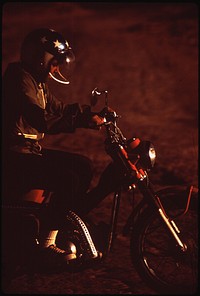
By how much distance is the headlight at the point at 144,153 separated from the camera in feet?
12.8

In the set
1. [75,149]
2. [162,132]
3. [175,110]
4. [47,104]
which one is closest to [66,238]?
[47,104]

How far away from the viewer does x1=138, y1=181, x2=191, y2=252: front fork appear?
3934mm

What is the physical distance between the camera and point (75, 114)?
395cm

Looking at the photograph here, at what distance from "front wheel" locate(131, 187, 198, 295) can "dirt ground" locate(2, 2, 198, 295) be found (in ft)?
0.64

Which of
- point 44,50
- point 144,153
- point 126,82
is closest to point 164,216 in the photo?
point 144,153

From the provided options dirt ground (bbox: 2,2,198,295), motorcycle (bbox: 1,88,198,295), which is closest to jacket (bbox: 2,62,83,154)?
motorcycle (bbox: 1,88,198,295)

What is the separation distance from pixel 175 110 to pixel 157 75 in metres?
3.24

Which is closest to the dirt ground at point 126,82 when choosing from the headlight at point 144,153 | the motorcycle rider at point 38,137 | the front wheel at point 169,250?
the front wheel at point 169,250

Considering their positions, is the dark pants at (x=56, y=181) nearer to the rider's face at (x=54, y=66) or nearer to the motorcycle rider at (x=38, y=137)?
the motorcycle rider at (x=38, y=137)

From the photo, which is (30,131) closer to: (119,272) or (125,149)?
(125,149)

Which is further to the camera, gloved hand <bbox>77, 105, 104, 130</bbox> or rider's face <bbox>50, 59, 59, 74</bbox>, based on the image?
rider's face <bbox>50, 59, 59, 74</bbox>

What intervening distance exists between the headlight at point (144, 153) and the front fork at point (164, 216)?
15 cm

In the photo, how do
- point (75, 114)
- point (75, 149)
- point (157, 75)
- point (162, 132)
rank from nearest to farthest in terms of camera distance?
point (75, 114)
point (75, 149)
point (162, 132)
point (157, 75)

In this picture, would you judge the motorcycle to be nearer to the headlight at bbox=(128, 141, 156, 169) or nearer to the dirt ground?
the headlight at bbox=(128, 141, 156, 169)
